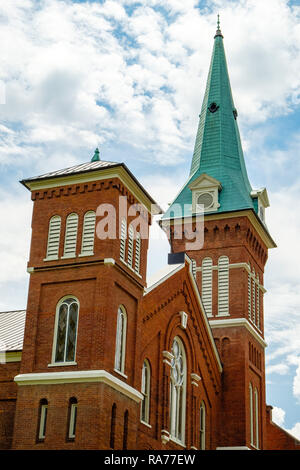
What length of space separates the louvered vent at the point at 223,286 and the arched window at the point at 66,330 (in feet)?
46.1

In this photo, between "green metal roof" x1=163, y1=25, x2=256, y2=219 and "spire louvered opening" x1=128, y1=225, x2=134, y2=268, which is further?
"green metal roof" x1=163, y1=25, x2=256, y2=219

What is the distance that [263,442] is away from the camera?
36.5 m

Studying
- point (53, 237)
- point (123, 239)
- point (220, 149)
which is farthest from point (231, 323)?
point (53, 237)

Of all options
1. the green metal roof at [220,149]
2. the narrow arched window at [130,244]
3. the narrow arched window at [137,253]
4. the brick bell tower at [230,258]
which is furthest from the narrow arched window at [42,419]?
the green metal roof at [220,149]

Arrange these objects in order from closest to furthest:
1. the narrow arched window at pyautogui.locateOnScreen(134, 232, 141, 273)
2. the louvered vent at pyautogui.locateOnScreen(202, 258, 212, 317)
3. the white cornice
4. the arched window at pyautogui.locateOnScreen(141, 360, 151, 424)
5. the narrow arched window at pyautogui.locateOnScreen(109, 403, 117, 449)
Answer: the narrow arched window at pyautogui.locateOnScreen(109, 403, 117, 449) → the narrow arched window at pyautogui.locateOnScreen(134, 232, 141, 273) → the arched window at pyautogui.locateOnScreen(141, 360, 151, 424) → the white cornice → the louvered vent at pyautogui.locateOnScreen(202, 258, 212, 317)

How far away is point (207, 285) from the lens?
122ft

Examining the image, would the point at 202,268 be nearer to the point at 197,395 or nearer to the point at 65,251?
the point at 197,395

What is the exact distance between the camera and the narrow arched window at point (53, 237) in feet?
80.5

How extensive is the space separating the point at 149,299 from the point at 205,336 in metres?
6.23

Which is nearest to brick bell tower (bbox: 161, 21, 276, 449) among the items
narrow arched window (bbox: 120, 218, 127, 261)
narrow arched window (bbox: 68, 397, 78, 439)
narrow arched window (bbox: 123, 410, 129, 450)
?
narrow arched window (bbox: 123, 410, 129, 450)

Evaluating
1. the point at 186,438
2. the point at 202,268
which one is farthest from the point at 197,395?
the point at 202,268

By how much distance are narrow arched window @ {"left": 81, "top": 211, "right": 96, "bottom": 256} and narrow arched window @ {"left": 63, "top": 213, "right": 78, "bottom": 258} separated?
0.29m

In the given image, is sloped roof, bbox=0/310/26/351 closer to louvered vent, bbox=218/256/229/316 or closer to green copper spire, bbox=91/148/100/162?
green copper spire, bbox=91/148/100/162

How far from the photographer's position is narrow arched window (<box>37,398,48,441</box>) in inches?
866
